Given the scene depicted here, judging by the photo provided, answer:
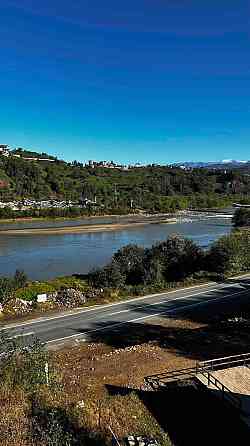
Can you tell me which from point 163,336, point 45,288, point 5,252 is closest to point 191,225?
point 5,252

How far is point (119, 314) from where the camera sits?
19828 millimetres

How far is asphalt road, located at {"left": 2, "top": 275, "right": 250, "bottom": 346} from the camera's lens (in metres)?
17.3

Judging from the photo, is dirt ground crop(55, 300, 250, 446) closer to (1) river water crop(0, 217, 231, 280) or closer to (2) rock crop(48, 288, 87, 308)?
(2) rock crop(48, 288, 87, 308)

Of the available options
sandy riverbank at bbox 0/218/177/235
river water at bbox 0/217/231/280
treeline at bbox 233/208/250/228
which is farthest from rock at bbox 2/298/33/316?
treeline at bbox 233/208/250/228

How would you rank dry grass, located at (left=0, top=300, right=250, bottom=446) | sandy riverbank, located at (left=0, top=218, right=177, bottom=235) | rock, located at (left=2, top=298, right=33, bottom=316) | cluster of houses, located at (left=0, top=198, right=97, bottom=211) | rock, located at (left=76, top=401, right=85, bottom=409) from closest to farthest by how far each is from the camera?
1. dry grass, located at (left=0, top=300, right=250, bottom=446)
2. rock, located at (left=76, top=401, right=85, bottom=409)
3. rock, located at (left=2, top=298, right=33, bottom=316)
4. sandy riverbank, located at (left=0, top=218, right=177, bottom=235)
5. cluster of houses, located at (left=0, top=198, right=97, bottom=211)

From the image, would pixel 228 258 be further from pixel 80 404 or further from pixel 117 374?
pixel 80 404

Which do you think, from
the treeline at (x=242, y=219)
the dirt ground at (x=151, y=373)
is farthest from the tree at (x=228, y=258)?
the treeline at (x=242, y=219)

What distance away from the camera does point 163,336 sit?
656 inches

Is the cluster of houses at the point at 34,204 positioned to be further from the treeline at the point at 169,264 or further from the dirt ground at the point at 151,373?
the dirt ground at the point at 151,373

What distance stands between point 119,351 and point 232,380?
4.80 m

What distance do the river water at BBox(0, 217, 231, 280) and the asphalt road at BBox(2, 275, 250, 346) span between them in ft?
42.3

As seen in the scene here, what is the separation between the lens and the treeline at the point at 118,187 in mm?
113000

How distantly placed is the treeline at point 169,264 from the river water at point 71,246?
799cm

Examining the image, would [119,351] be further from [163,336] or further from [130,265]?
[130,265]
